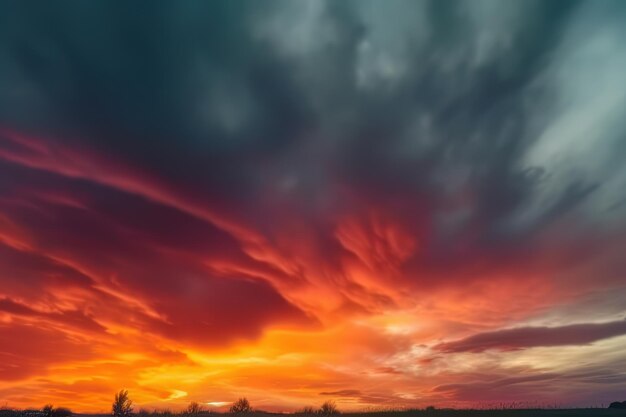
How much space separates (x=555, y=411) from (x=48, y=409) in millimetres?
54539

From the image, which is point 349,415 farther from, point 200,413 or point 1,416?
point 1,416

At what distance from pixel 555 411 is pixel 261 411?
34603 millimetres

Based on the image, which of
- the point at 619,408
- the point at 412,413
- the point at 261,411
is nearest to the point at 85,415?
the point at 261,411

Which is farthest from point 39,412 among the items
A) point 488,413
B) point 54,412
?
point 488,413

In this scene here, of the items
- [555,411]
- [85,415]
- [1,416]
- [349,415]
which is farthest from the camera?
[85,415]

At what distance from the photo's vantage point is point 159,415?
58.5 meters

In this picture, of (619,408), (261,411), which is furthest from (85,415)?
(619,408)

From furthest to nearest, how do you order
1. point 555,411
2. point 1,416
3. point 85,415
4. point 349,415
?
point 85,415, point 349,415, point 555,411, point 1,416

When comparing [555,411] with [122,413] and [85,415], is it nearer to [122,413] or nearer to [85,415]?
[122,413]

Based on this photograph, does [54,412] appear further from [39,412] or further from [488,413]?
[488,413]

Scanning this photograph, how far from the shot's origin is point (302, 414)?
5856 cm

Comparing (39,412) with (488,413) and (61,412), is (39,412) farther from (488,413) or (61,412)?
(488,413)

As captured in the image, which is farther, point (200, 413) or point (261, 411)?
point (261, 411)

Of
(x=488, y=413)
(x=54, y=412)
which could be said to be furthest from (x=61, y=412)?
(x=488, y=413)
